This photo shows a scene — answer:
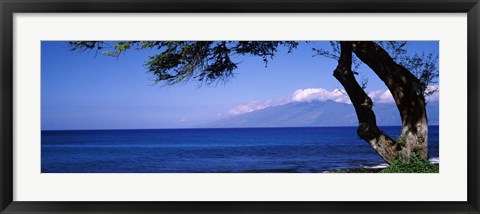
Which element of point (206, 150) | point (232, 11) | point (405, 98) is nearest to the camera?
point (232, 11)

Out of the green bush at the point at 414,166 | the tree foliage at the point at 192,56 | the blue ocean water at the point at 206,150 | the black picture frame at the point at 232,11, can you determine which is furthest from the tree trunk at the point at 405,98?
the blue ocean water at the point at 206,150

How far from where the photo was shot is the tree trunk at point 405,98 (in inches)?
229

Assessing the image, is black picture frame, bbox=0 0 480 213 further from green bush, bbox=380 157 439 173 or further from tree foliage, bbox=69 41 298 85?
tree foliage, bbox=69 41 298 85

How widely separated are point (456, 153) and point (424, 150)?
234 centimetres

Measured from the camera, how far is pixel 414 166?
18.5ft

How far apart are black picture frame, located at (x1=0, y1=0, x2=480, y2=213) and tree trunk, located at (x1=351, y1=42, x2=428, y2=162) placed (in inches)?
94.1

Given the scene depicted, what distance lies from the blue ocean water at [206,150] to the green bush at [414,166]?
10.5m

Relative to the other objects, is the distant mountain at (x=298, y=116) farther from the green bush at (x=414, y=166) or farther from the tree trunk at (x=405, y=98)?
the green bush at (x=414, y=166)

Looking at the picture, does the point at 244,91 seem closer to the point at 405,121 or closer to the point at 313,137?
the point at 313,137

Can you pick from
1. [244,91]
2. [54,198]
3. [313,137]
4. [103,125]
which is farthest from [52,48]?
[54,198]

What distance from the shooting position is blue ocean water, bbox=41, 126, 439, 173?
59.9ft

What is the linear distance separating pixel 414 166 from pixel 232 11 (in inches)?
120

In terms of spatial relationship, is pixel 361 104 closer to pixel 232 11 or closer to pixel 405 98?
pixel 405 98

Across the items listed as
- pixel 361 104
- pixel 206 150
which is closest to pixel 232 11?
pixel 361 104
